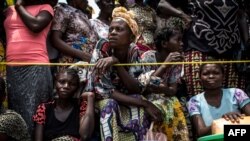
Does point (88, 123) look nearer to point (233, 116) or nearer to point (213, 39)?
point (233, 116)

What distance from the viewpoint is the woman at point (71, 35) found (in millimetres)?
6535

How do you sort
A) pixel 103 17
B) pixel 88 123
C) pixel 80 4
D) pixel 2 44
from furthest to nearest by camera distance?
1. pixel 103 17
2. pixel 80 4
3. pixel 2 44
4. pixel 88 123

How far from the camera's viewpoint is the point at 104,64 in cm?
584

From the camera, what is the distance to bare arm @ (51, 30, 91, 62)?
6.51 meters

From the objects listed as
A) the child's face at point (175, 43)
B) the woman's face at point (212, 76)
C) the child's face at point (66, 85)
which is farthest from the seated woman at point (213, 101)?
the child's face at point (66, 85)

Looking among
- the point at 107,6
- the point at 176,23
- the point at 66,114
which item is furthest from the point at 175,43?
the point at 66,114

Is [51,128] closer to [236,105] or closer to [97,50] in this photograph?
[97,50]

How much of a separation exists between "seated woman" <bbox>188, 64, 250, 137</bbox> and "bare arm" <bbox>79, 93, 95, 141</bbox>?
0.98 metres

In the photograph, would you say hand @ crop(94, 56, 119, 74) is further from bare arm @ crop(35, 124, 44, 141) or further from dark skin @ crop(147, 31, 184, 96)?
bare arm @ crop(35, 124, 44, 141)

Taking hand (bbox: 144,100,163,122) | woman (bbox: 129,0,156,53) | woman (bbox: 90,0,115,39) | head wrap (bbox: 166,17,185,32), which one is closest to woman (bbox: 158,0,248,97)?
head wrap (bbox: 166,17,185,32)

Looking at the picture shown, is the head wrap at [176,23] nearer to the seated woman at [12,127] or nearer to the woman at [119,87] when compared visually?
the woman at [119,87]

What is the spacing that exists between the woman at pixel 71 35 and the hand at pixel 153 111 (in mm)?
877

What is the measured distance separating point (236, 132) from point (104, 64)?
138cm

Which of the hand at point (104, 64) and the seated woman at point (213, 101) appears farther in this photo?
the seated woman at point (213, 101)
